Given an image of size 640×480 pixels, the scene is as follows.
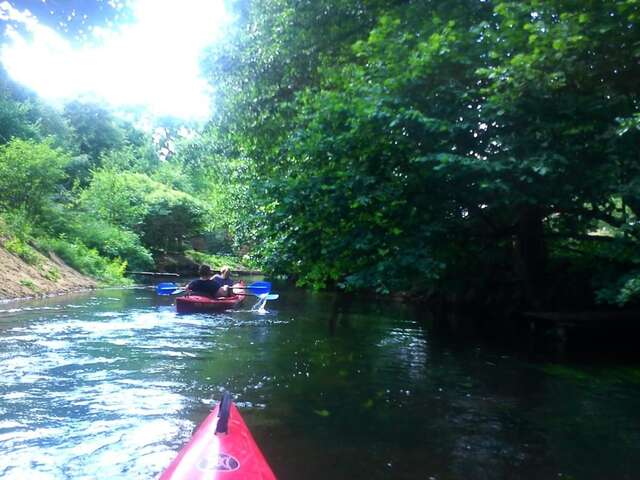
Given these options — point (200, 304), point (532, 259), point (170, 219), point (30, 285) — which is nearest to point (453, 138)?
point (532, 259)

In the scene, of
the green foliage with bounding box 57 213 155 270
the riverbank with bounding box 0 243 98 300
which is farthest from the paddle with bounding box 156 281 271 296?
the green foliage with bounding box 57 213 155 270

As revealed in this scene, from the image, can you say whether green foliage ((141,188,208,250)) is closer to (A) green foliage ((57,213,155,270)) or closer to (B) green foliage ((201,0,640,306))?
(A) green foliage ((57,213,155,270))

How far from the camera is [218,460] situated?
3.02 meters

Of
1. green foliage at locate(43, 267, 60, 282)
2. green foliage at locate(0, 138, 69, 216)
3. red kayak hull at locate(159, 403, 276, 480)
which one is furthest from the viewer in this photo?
green foliage at locate(0, 138, 69, 216)

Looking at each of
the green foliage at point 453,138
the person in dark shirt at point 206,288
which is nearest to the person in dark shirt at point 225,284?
the person in dark shirt at point 206,288

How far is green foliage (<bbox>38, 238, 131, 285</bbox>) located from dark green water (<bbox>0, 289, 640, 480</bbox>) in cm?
911

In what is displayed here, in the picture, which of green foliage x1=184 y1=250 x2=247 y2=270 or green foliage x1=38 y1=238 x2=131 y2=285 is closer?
green foliage x1=38 y1=238 x2=131 y2=285

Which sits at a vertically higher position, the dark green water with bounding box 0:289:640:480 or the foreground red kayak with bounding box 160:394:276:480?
the foreground red kayak with bounding box 160:394:276:480

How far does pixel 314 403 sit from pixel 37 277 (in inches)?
504

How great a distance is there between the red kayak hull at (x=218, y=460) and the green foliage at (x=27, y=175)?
60.3ft

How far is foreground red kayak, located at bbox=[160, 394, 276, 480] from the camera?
9.52ft

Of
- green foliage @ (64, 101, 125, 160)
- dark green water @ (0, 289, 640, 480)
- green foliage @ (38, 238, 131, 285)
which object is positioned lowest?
dark green water @ (0, 289, 640, 480)

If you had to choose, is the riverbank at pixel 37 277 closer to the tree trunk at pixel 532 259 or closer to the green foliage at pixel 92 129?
the tree trunk at pixel 532 259

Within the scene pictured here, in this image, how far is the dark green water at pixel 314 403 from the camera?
442 cm
